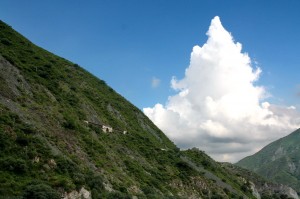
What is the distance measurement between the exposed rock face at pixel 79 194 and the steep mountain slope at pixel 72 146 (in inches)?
7.2

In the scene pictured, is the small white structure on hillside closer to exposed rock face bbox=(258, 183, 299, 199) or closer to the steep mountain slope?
the steep mountain slope

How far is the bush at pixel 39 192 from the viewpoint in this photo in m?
37.8

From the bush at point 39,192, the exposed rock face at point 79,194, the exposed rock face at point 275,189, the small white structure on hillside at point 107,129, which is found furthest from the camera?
the exposed rock face at point 275,189

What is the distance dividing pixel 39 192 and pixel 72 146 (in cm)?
2231

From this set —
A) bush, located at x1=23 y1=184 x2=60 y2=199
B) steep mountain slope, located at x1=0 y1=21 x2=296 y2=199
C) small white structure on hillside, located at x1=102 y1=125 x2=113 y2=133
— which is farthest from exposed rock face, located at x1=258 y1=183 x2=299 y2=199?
bush, located at x1=23 y1=184 x2=60 y2=199

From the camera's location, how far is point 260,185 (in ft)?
568

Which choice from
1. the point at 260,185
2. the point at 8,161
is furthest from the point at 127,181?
the point at 260,185

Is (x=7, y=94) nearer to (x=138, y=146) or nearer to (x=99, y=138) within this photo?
(x=99, y=138)

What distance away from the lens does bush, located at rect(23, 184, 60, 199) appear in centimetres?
3781

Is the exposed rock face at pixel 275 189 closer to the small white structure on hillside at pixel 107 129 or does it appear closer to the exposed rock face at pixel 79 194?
the small white structure on hillside at pixel 107 129

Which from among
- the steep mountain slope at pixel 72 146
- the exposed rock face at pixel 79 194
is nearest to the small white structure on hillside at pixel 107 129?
the steep mountain slope at pixel 72 146

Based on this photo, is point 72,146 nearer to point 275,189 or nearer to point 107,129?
point 107,129

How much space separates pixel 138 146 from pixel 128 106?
37.9m

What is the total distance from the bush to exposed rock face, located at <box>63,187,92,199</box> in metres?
4.06
